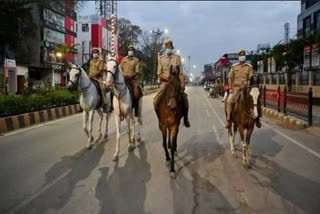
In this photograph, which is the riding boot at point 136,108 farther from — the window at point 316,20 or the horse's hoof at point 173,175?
the window at point 316,20

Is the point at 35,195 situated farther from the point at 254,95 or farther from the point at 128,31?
the point at 128,31

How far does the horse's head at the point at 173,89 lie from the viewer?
8.51 m

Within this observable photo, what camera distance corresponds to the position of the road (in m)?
6.50

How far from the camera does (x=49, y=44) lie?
199 ft

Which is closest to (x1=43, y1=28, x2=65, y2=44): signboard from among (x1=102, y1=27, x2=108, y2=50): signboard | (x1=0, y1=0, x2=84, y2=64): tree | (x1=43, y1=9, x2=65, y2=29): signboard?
(x1=43, y1=9, x2=65, y2=29): signboard

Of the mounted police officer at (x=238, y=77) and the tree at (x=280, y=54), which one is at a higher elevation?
the tree at (x=280, y=54)

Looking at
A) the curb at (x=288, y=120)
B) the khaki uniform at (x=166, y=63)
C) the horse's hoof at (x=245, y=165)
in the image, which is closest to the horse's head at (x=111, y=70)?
the khaki uniform at (x=166, y=63)

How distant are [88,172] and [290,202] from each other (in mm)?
3916

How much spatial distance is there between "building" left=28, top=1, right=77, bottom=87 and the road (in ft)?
147

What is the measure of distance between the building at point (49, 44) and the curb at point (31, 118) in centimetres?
3371

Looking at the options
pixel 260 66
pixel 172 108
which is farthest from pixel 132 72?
pixel 260 66

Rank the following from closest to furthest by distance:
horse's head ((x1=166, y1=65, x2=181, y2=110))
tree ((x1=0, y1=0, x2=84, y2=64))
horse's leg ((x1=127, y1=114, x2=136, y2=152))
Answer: horse's head ((x1=166, y1=65, x2=181, y2=110)) < horse's leg ((x1=127, y1=114, x2=136, y2=152)) < tree ((x1=0, y1=0, x2=84, y2=64))

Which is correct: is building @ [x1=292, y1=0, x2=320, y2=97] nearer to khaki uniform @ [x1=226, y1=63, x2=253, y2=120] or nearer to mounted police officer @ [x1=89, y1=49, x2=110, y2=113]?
mounted police officer @ [x1=89, y1=49, x2=110, y2=113]

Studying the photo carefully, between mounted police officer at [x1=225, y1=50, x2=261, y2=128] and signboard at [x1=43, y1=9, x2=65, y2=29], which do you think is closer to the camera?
mounted police officer at [x1=225, y1=50, x2=261, y2=128]
